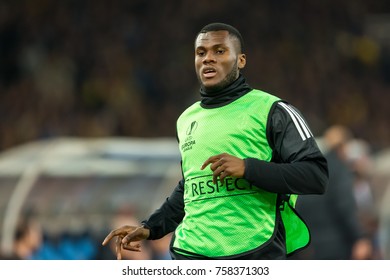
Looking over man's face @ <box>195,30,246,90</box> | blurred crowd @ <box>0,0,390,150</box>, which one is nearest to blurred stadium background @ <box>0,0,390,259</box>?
blurred crowd @ <box>0,0,390,150</box>

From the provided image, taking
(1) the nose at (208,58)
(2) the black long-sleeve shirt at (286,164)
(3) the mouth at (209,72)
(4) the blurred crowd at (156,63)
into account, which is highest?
(4) the blurred crowd at (156,63)

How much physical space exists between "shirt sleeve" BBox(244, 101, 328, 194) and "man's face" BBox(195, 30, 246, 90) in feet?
0.85

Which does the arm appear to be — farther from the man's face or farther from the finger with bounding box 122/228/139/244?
the man's face

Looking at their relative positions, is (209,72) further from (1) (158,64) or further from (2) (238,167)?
(1) (158,64)

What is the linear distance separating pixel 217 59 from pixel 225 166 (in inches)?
23.0

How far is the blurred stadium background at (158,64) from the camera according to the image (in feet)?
60.8

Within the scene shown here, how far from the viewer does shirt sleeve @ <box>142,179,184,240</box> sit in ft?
17.3

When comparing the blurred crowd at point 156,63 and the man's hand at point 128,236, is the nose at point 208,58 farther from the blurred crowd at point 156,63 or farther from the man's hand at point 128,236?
the blurred crowd at point 156,63

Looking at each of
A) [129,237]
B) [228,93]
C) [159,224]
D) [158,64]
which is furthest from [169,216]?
[158,64]

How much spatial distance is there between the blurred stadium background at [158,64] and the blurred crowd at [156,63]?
0.02m

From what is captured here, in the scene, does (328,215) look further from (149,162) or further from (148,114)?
(148,114)

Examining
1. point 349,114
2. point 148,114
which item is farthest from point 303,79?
point 148,114

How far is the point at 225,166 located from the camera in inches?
182

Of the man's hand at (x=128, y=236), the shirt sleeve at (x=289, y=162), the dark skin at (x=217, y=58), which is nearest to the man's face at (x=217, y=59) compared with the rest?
the dark skin at (x=217, y=58)
